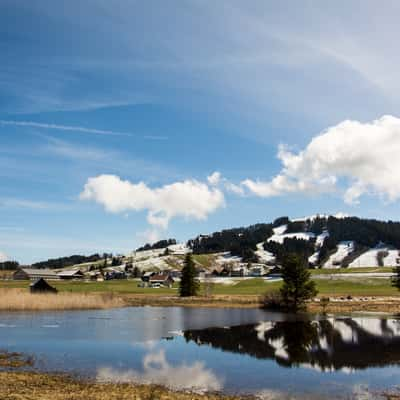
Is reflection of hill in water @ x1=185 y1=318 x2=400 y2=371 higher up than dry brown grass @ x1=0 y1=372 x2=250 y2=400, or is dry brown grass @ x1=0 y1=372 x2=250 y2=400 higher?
dry brown grass @ x1=0 y1=372 x2=250 y2=400

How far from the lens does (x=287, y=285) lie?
331 ft

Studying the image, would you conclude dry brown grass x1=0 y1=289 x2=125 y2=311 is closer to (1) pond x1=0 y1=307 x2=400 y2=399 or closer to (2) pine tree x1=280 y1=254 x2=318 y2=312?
(1) pond x1=0 y1=307 x2=400 y2=399

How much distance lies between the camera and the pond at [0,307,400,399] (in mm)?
31422

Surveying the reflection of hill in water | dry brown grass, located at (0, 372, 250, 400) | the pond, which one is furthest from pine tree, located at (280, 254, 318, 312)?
dry brown grass, located at (0, 372, 250, 400)

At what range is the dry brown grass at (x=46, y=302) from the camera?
Result: 8644 centimetres

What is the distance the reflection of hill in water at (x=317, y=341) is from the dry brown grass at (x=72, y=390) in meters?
14.1

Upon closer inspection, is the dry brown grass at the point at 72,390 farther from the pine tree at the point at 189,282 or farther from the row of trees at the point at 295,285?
the pine tree at the point at 189,282

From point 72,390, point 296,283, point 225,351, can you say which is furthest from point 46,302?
point 72,390

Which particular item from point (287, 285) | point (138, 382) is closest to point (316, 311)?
point (287, 285)

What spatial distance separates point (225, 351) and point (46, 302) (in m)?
54.1

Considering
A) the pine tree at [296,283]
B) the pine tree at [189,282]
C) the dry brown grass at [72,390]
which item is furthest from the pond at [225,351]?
the pine tree at [189,282]

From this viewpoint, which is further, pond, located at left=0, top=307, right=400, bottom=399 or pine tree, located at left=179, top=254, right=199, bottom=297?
pine tree, located at left=179, top=254, right=199, bottom=297

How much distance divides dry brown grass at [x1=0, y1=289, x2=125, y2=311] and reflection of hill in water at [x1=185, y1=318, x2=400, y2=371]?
3911 cm

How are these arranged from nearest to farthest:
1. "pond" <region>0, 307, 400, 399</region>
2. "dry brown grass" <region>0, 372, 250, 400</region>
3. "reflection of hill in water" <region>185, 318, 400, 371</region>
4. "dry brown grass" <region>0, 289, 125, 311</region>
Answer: "dry brown grass" <region>0, 372, 250, 400</region>
"pond" <region>0, 307, 400, 399</region>
"reflection of hill in water" <region>185, 318, 400, 371</region>
"dry brown grass" <region>0, 289, 125, 311</region>
